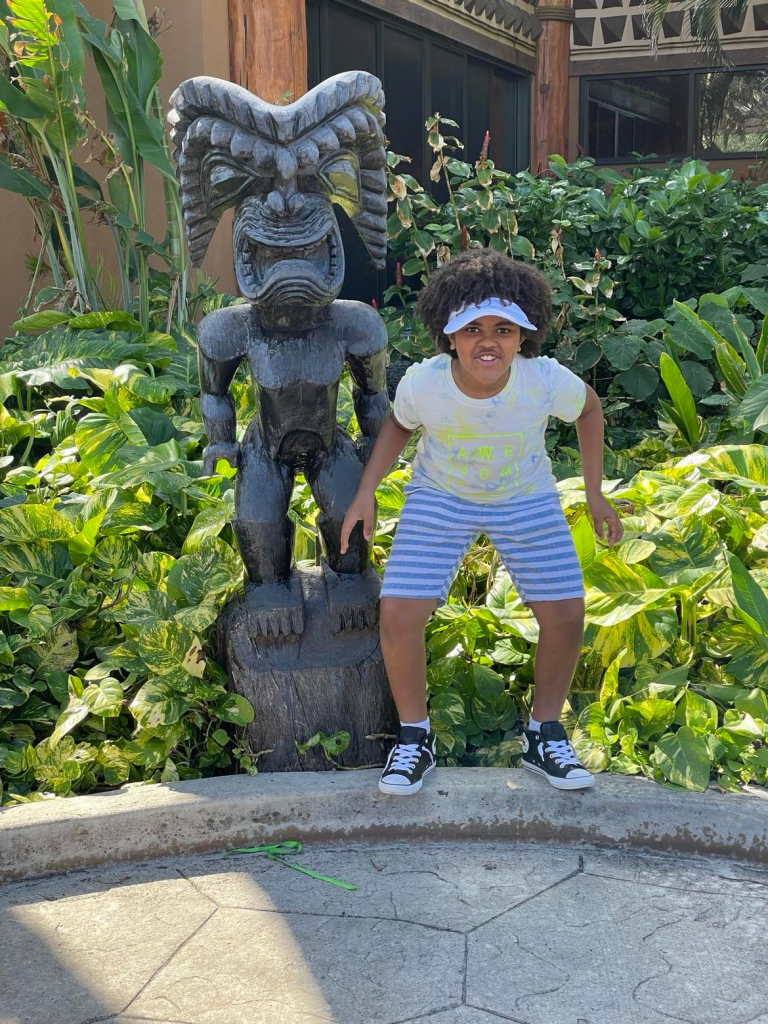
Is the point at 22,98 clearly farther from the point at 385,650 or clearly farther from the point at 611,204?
the point at 385,650

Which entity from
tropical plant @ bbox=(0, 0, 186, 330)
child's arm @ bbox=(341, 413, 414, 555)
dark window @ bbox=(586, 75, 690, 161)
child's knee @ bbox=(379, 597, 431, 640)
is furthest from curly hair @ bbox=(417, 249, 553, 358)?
dark window @ bbox=(586, 75, 690, 161)

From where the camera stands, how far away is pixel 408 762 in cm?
243

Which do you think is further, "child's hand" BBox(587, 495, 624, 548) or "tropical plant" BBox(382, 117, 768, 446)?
"tropical plant" BBox(382, 117, 768, 446)

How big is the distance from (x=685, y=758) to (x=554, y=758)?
12.0 inches

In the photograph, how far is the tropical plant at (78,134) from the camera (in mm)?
4828

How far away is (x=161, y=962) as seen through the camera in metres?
1.91

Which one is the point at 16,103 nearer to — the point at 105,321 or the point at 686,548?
the point at 105,321

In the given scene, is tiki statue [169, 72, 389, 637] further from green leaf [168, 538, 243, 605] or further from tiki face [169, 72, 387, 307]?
green leaf [168, 538, 243, 605]

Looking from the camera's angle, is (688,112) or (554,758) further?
(688,112)

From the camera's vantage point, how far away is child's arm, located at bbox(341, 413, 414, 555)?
8.13 ft

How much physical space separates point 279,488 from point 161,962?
1.13 meters

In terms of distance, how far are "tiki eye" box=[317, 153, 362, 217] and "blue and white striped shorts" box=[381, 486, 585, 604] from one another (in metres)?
0.73

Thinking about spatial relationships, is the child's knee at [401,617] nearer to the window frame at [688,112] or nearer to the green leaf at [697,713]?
the green leaf at [697,713]

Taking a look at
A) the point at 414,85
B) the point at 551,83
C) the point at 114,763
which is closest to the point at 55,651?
the point at 114,763
